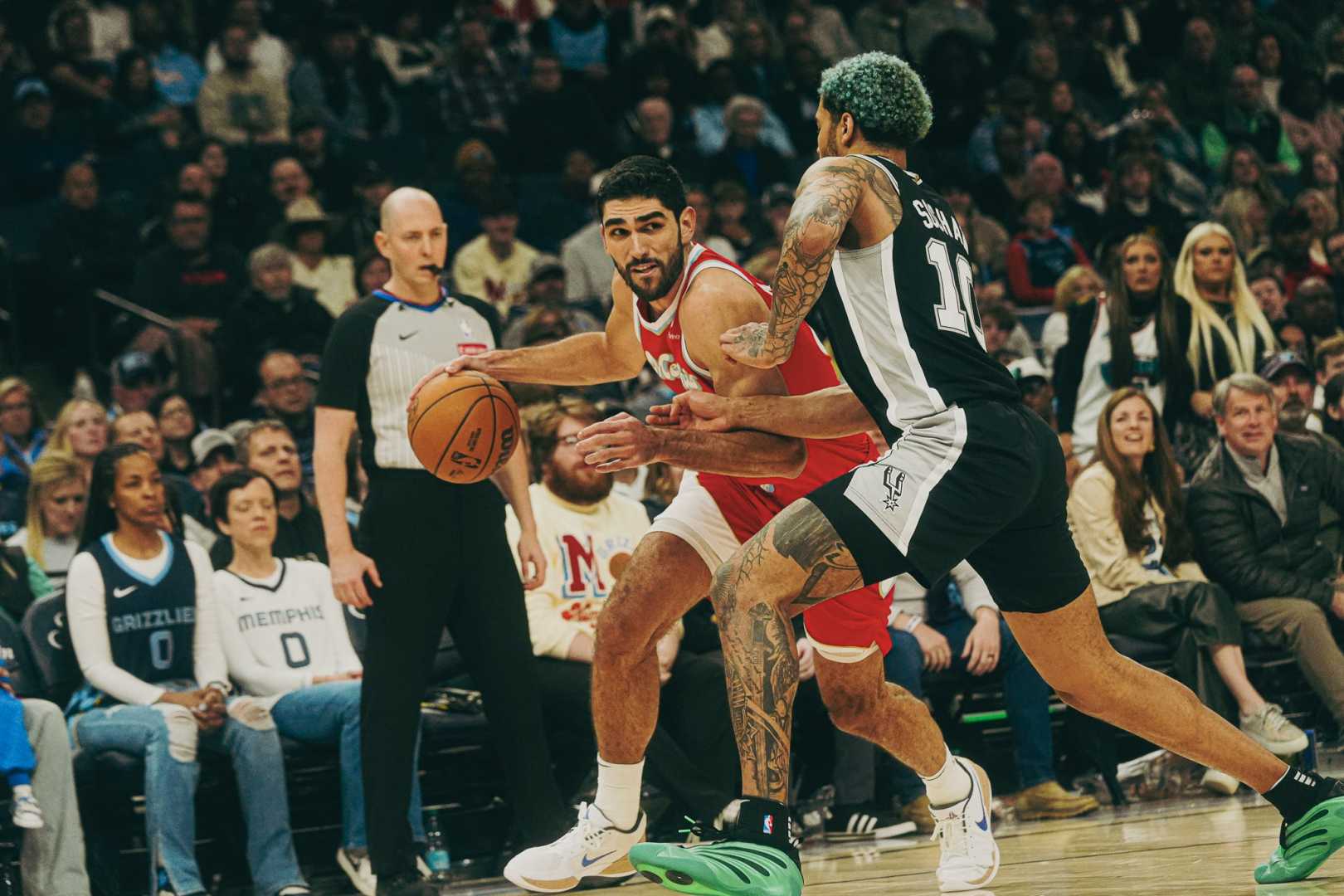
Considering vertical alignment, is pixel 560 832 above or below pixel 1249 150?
below

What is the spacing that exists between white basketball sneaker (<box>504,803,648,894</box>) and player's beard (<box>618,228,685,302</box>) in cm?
141

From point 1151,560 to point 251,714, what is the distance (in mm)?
3938

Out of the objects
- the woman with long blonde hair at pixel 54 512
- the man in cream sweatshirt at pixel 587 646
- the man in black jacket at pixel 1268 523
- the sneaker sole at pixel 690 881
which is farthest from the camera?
the woman with long blonde hair at pixel 54 512

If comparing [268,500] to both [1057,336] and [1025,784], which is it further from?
[1057,336]

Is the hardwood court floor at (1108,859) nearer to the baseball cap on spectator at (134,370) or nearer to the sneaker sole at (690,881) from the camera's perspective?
the sneaker sole at (690,881)

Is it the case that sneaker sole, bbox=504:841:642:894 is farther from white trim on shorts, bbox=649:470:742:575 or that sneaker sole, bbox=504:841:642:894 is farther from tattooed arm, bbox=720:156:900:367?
tattooed arm, bbox=720:156:900:367

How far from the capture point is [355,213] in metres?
11.6

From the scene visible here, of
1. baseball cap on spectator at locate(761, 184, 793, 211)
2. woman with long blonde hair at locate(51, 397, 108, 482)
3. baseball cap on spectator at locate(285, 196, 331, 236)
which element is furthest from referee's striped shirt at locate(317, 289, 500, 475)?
baseball cap on spectator at locate(761, 184, 793, 211)

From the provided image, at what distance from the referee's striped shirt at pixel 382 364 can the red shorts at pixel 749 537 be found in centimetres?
134

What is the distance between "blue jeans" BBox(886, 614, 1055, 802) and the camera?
7172 millimetres

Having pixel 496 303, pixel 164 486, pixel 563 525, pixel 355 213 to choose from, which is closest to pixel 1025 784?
pixel 563 525

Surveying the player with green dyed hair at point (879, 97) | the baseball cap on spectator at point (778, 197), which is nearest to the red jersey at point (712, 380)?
the player with green dyed hair at point (879, 97)

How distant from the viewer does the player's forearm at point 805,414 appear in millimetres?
4438

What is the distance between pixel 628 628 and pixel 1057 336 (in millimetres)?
6300
